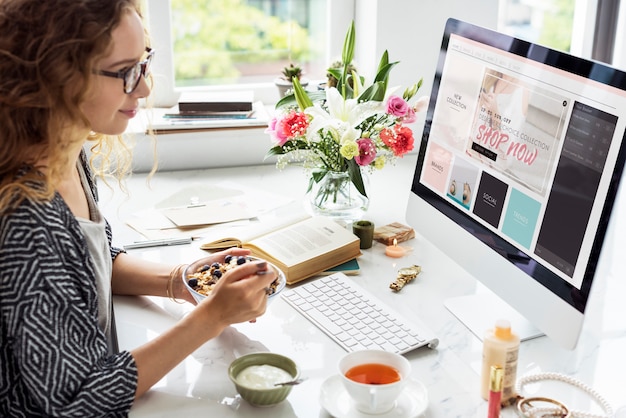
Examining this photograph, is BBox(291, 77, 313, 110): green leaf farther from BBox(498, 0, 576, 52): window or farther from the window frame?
BBox(498, 0, 576, 52): window

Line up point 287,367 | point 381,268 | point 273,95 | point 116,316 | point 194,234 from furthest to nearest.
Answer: point 273,95 → point 194,234 → point 381,268 → point 116,316 → point 287,367

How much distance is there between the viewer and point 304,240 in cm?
160

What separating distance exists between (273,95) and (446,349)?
1427 mm

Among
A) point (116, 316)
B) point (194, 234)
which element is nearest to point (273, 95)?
point (194, 234)

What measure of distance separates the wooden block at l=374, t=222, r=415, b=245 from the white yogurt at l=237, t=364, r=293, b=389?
22.4 inches

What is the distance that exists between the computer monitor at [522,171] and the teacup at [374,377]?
0.81 feet

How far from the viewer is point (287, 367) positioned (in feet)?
3.87

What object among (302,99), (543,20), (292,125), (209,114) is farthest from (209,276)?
(543,20)

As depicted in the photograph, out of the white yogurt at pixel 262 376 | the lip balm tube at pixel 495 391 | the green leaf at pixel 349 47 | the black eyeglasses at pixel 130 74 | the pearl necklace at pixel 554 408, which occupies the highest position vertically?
the black eyeglasses at pixel 130 74

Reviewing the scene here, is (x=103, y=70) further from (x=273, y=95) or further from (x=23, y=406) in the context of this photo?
(x=273, y=95)

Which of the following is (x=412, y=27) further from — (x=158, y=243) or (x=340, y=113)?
(x=158, y=243)

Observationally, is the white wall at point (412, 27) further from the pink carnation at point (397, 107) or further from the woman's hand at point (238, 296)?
the woman's hand at point (238, 296)

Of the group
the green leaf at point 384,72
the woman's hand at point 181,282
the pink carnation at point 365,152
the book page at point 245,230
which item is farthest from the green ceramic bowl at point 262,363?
the green leaf at point 384,72

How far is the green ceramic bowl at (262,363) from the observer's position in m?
1.11
